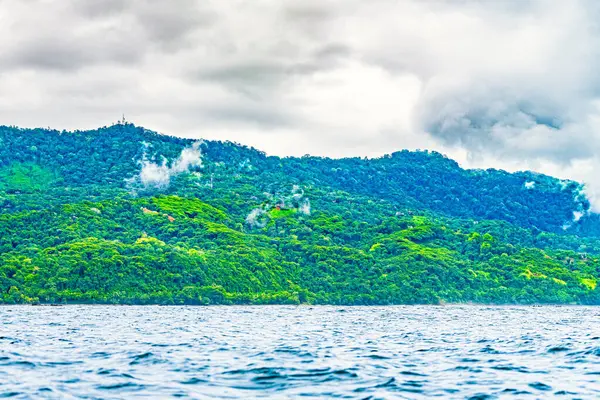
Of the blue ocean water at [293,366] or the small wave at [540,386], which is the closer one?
the blue ocean water at [293,366]

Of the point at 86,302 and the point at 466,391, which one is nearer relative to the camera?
the point at 466,391

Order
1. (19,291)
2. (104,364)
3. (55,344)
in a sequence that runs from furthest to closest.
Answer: (19,291)
(55,344)
(104,364)

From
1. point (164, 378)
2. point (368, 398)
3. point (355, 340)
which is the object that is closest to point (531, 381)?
point (368, 398)

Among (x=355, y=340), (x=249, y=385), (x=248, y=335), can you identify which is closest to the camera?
(x=249, y=385)

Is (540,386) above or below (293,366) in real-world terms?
below

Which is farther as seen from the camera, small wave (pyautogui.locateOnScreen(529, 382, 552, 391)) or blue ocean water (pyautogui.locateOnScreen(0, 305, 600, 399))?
small wave (pyautogui.locateOnScreen(529, 382, 552, 391))

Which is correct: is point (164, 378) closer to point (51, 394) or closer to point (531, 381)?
point (51, 394)

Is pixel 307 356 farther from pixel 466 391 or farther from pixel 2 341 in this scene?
pixel 2 341

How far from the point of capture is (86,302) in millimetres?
198875

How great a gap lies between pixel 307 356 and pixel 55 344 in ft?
75.3

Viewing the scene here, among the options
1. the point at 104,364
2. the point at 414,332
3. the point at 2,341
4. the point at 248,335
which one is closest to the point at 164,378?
the point at 104,364

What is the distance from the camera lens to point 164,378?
4388 centimetres

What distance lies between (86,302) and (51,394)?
16707cm

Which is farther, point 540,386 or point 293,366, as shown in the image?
point 293,366
